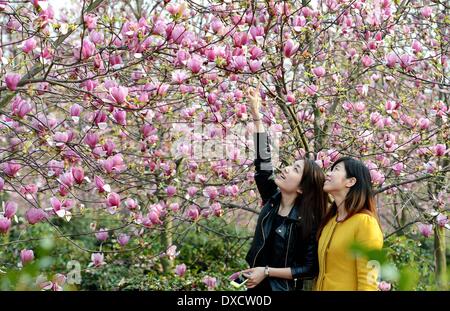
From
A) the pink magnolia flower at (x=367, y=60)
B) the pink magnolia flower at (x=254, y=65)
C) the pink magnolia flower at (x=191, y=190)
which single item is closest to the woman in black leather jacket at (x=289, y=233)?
the pink magnolia flower at (x=254, y=65)

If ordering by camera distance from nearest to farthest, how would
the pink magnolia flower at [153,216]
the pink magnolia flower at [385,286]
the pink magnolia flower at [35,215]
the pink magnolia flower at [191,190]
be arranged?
the pink magnolia flower at [35,215]
the pink magnolia flower at [385,286]
the pink magnolia flower at [153,216]
the pink magnolia flower at [191,190]

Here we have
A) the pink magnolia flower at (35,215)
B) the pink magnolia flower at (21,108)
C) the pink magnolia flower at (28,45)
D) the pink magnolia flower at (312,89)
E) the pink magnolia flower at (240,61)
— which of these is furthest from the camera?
the pink magnolia flower at (312,89)

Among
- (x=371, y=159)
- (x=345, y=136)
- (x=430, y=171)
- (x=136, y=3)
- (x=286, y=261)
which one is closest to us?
(x=286, y=261)

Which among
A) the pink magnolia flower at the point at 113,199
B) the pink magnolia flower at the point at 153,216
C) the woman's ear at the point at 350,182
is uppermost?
the woman's ear at the point at 350,182

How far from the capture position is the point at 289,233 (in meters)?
2.89

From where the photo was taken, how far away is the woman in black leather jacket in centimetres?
285

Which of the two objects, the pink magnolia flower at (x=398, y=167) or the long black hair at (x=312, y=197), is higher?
the pink magnolia flower at (x=398, y=167)

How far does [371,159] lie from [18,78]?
292cm

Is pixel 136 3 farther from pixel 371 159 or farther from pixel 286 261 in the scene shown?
pixel 286 261

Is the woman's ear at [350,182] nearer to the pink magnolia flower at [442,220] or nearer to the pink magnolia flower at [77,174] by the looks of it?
the pink magnolia flower at [77,174]

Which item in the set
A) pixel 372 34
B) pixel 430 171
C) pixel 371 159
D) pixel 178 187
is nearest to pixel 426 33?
pixel 372 34

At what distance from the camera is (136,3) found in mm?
6262

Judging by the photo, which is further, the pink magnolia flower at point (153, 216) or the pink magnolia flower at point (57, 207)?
the pink magnolia flower at point (153, 216)

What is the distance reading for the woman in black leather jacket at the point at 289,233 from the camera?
9.35 feet
